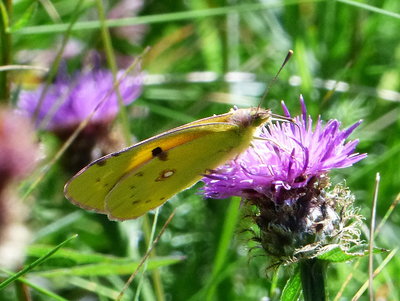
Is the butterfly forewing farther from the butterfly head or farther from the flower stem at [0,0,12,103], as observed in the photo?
the flower stem at [0,0,12,103]

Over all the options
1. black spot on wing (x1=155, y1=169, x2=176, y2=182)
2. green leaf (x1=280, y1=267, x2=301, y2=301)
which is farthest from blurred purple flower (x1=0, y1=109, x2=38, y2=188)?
green leaf (x1=280, y1=267, x2=301, y2=301)

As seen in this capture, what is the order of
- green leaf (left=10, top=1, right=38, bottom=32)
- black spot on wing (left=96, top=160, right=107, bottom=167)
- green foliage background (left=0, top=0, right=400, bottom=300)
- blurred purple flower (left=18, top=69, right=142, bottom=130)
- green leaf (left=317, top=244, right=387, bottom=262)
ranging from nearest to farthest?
green leaf (left=317, top=244, right=387, bottom=262) → black spot on wing (left=96, top=160, right=107, bottom=167) → green leaf (left=10, top=1, right=38, bottom=32) → green foliage background (left=0, top=0, right=400, bottom=300) → blurred purple flower (left=18, top=69, right=142, bottom=130)

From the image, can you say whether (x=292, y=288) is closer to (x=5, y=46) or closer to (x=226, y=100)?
(x=5, y=46)

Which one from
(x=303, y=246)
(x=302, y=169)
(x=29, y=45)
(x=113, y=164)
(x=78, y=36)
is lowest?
(x=303, y=246)

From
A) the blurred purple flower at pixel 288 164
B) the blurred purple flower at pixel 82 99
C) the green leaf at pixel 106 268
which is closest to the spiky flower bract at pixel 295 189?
the blurred purple flower at pixel 288 164

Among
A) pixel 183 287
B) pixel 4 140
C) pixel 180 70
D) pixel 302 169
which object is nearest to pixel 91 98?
pixel 180 70

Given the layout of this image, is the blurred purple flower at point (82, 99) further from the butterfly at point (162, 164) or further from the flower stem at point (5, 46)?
the butterfly at point (162, 164)

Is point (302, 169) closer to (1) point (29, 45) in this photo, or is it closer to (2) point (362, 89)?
(2) point (362, 89)
